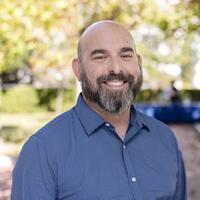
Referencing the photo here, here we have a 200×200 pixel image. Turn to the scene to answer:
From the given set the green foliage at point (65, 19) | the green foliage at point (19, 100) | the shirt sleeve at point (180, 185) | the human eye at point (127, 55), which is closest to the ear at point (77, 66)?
the human eye at point (127, 55)

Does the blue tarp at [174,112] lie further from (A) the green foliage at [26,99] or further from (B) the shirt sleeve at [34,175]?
(B) the shirt sleeve at [34,175]

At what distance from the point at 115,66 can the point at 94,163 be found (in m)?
0.46

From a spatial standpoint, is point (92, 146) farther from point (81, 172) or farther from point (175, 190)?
point (175, 190)

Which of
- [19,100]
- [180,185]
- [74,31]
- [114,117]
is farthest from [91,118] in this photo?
[19,100]

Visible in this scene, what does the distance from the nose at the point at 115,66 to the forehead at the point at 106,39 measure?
6cm

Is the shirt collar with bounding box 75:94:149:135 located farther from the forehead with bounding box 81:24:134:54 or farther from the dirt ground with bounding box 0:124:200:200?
the dirt ground with bounding box 0:124:200:200

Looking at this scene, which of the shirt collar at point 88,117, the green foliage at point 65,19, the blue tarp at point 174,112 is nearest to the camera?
the shirt collar at point 88,117

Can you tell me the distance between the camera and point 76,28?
1212 cm

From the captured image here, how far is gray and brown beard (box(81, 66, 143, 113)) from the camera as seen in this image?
2.27 metres

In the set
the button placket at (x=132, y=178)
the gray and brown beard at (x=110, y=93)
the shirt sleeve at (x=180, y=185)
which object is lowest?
the shirt sleeve at (x=180, y=185)

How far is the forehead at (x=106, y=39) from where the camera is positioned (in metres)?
2.29

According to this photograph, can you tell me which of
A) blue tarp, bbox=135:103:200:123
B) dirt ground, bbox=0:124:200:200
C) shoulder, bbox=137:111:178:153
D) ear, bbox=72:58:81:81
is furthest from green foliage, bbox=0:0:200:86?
shoulder, bbox=137:111:178:153

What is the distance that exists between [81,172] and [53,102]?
27869 mm

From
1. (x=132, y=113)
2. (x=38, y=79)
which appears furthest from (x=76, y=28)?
(x=38, y=79)
